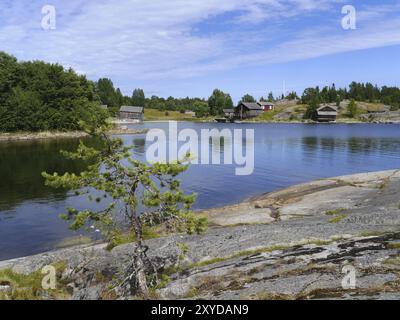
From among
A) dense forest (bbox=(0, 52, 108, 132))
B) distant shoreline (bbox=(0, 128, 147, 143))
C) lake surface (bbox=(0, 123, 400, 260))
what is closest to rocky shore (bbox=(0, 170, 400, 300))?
lake surface (bbox=(0, 123, 400, 260))

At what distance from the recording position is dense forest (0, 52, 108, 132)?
145 meters

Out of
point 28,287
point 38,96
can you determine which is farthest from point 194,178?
point 38,96

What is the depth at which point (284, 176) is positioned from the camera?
66.7 meters

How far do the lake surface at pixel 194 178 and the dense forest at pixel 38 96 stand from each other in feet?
132

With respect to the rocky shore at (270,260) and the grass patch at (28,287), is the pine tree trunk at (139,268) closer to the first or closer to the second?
the rocky shore at (270,260)

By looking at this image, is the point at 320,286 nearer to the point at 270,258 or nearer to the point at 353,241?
the point at 270,258

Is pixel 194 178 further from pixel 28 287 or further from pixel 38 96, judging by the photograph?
pixel 38 96

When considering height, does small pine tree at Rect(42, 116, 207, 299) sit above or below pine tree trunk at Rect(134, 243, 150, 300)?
above

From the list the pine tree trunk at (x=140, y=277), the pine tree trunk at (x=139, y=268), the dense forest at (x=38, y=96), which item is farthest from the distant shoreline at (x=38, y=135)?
the pine tree trunk at (x=140, y=277)

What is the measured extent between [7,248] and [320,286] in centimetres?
2712

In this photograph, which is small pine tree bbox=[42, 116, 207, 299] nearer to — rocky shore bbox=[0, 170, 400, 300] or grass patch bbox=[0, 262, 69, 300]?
rocky shore bbox=[0, 170, 400, 300]

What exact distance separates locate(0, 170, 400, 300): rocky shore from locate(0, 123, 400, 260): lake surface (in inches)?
454

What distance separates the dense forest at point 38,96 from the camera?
14538 cm

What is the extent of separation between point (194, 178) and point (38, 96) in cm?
11387
